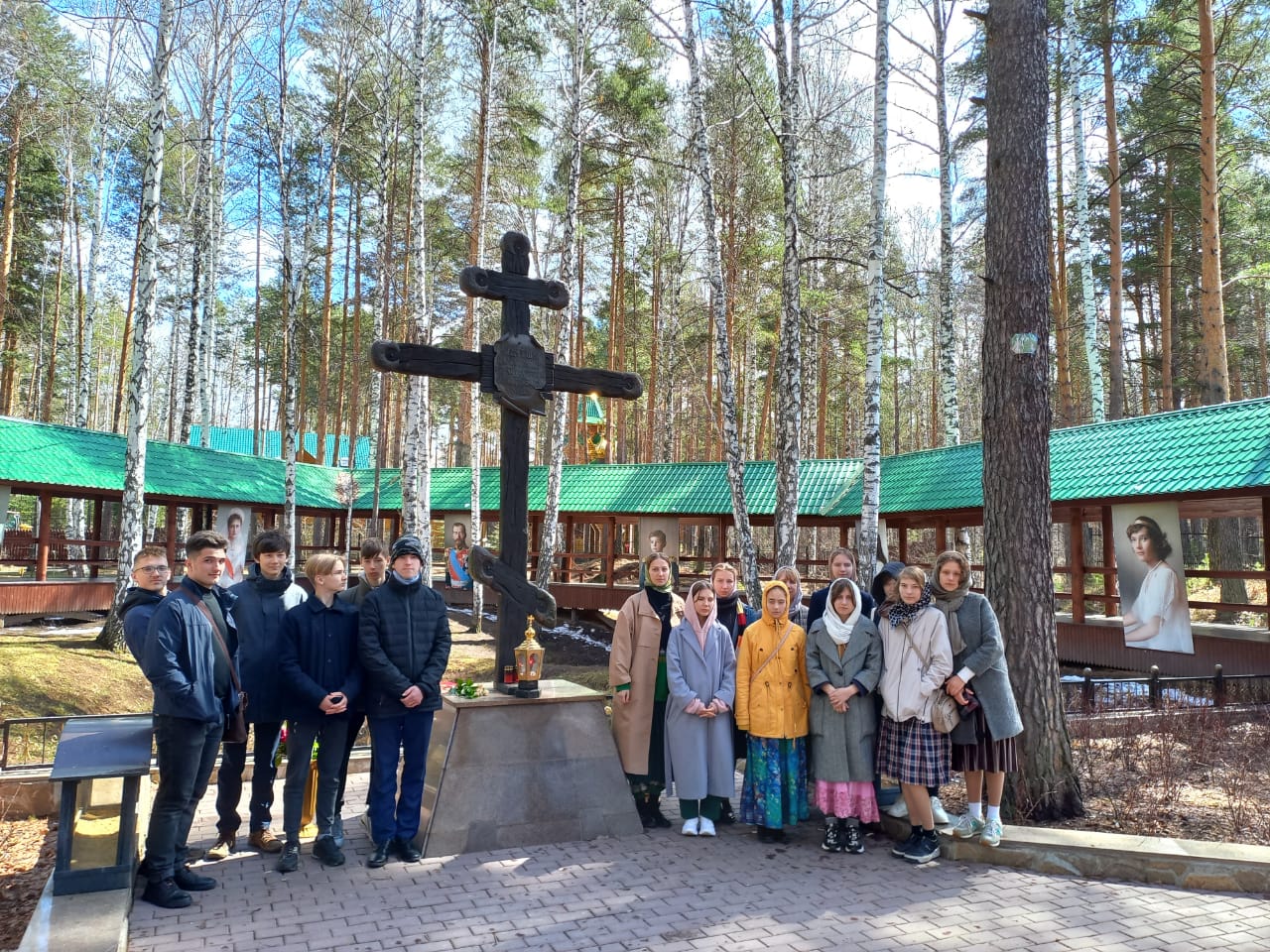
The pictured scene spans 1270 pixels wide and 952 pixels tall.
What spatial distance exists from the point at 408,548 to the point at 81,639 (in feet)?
37.6

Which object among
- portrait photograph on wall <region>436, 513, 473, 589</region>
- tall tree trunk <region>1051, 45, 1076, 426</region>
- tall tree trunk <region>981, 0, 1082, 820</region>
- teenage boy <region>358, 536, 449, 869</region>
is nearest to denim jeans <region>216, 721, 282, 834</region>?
teenage boy <region>358, 536, 449, 869</region>

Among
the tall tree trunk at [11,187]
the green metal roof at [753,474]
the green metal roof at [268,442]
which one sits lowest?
the green metal roof at [753,474]

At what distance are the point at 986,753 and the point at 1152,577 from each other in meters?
7.95

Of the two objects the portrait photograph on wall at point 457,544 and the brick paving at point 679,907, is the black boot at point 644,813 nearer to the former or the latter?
the brick paving at point 679,907

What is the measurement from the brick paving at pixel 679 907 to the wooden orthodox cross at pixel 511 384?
49.9 inches

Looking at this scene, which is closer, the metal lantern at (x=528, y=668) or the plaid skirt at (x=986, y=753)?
the plaid skirt at (x=986, y=753)

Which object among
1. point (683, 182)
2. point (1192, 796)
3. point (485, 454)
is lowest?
point (1192, 796)

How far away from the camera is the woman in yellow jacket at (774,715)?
15.4 feet

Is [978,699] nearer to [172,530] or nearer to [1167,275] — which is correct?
[172,530]

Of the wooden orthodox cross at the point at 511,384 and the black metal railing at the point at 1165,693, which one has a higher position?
the wooden orthodox cross at the point at 511,384

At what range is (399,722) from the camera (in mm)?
4422

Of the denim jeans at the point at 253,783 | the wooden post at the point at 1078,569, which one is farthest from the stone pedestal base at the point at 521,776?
the wooden post at the point at 1078,569

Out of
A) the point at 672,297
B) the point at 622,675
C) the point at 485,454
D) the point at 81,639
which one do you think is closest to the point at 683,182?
the point at 672,297

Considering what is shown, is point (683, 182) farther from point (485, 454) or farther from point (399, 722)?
point (485, 454)
